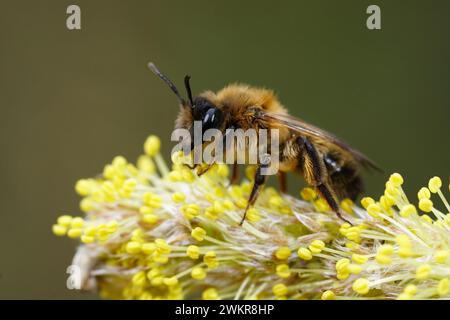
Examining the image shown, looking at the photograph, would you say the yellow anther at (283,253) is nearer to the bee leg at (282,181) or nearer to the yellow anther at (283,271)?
the yellow anther at (283,271)

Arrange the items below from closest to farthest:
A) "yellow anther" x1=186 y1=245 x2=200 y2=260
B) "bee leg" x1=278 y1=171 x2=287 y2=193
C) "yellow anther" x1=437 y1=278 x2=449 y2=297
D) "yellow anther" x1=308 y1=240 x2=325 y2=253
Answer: "yellow anther" x1=437 y1=278 x2=449 y2=297 < "yellow anther" x1=308 y1=240 x2=325 y2=253 < "yellow anther" x1=186 y1=245 x2=200 y2=260 < "bee leg" x1=278 y1=171 x2=287 y2=193

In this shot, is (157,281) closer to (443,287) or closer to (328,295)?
(328,295)

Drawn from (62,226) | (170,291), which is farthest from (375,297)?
(62,226)

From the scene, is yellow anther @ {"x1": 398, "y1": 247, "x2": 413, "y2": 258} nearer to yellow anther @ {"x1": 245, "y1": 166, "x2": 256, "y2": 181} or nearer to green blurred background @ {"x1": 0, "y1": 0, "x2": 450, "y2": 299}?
yellow anther @ {"x1": 245, "y1": 166, "x2": 256, "y2": 181}

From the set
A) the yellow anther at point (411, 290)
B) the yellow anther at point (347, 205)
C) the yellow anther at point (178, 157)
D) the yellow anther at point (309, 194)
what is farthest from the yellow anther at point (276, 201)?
the yellow anther at point (411, 290)

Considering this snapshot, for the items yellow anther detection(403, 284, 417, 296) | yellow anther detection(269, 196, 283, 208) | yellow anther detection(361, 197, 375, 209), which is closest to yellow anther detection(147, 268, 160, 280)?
yellow anther detection(269, 196, 283, 208)

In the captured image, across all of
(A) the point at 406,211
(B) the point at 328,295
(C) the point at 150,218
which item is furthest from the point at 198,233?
(A) the point at 406,211
